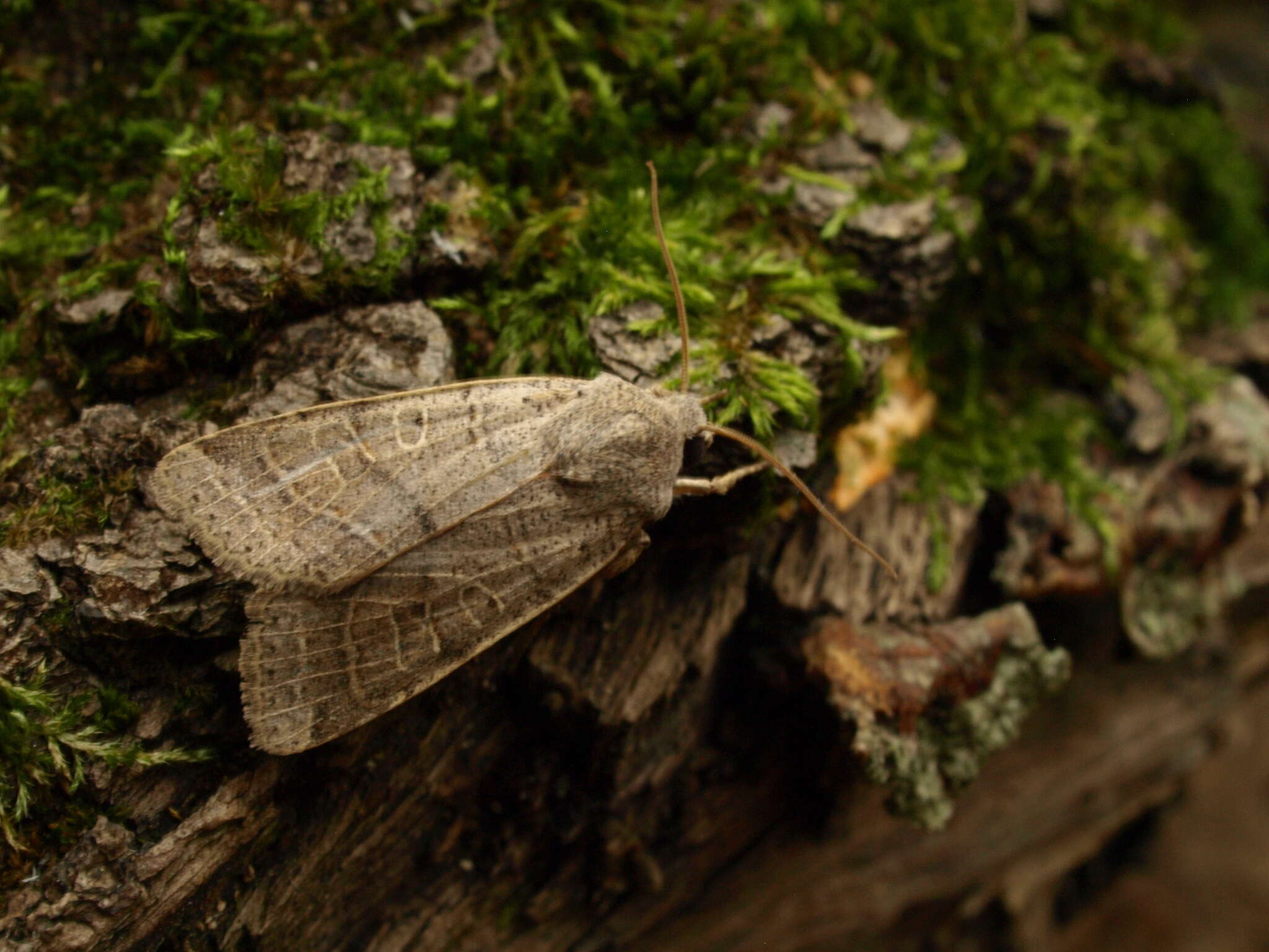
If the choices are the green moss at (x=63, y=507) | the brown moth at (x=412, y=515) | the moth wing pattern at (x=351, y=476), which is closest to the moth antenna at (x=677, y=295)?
the brown moth at (x=412, y=515)

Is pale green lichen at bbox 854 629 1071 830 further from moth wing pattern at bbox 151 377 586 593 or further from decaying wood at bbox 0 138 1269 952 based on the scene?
moth wing pattern at bbox 151 377 586 593

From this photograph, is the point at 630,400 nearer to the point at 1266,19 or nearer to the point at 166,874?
the point at 166,874

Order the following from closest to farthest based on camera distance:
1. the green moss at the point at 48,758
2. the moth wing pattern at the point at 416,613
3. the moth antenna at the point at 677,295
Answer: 1. the green moss at the point at 48,758
2. the moth wing pattern at the point at 416,613
3. the moth antenna at the point at 677,295

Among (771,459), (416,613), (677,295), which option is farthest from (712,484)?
(416,613)

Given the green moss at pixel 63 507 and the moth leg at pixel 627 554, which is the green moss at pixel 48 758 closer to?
the green moss at pixel 63 507

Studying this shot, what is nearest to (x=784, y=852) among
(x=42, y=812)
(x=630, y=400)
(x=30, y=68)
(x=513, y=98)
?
(x=630, y=400)

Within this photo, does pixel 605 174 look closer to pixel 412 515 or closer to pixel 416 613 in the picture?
pixel 412 515
